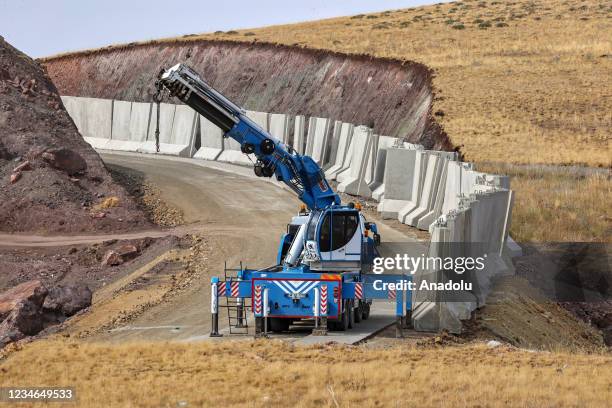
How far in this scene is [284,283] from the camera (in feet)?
77.4

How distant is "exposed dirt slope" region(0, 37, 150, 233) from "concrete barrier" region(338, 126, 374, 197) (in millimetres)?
8086

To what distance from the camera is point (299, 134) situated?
54125mm

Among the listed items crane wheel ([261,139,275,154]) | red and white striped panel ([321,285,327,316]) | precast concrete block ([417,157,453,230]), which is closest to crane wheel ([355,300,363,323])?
red and white striped panel ([321,285,327,316])

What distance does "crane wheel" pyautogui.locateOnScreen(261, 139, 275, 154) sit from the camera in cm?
2612

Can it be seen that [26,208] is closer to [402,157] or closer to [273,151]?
[402,157]

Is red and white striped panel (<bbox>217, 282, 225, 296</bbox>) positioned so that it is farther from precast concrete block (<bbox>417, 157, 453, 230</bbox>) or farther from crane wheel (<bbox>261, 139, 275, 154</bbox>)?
precast concrete block (<bbox>417, 157, 453, 230</bbox>)

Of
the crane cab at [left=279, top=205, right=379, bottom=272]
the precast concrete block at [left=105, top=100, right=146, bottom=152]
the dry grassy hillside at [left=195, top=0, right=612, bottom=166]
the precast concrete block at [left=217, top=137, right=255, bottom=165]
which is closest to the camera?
the crane cab at [left=279, top=205, right=379, bottom=272]

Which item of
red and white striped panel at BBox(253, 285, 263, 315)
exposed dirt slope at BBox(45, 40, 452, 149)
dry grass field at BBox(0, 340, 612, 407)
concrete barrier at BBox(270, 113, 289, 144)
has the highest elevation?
A: exposed dirt slope at BBox(45, 40, 452, 149)

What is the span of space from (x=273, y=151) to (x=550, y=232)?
12.1 metres

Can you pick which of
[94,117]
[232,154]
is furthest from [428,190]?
[94,117]

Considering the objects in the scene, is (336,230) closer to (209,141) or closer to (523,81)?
(209,141)

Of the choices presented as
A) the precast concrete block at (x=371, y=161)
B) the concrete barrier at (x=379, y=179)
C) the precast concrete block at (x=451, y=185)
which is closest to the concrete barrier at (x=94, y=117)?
the precast concrete block at (x=371, y=161)

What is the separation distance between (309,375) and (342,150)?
30.7m

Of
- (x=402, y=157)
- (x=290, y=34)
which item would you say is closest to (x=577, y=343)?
(x=402, y=157)
